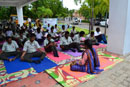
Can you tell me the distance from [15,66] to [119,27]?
13.8 feet

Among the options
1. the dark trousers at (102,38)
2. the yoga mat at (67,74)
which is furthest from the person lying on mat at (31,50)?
the dark trousers at (102,38)

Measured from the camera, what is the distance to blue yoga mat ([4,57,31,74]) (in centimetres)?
344

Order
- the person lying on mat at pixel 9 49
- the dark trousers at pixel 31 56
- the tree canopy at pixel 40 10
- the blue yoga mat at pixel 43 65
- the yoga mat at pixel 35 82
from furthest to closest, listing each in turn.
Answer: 1. the tree canopy at pixel 40 10
2. the person lying on mat at pixel 9 49
3. the dark trousers at pixel 31 56
4. the blue yoga mat at pixel 43 65
5. the yoga mat at pixel 35 82

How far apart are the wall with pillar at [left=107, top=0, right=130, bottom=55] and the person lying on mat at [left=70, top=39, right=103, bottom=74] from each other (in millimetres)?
2100

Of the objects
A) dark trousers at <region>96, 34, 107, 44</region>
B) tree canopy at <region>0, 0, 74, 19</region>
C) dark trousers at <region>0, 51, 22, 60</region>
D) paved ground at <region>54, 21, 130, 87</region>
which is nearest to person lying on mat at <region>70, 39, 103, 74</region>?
paved ground at <region>54, 21, 130, 87</region>

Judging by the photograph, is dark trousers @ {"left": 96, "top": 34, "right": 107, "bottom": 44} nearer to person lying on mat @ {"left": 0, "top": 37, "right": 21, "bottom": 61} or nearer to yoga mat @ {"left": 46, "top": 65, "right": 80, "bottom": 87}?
yoga mat @ {"left": 46, "top": 65, "right": 80, "bottom": 87}

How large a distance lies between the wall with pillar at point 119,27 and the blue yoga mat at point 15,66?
3649mm

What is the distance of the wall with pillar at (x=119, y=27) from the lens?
4.40 metres

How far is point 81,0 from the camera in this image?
9234 millimetres

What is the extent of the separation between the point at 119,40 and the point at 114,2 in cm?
158

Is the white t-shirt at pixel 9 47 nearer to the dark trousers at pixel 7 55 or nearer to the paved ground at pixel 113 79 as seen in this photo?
the dark trousers at pixel 7 55

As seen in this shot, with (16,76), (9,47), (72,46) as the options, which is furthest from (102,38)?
(16,76)

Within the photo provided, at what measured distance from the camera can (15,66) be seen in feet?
12.0

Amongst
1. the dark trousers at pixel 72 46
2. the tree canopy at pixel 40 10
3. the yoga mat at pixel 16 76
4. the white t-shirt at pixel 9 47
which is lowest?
the yoga mat at pixel 16 76
